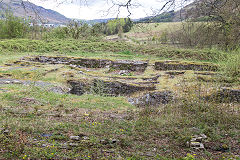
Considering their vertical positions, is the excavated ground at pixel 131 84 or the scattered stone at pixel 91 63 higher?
the scattered stone at pixel 91 63

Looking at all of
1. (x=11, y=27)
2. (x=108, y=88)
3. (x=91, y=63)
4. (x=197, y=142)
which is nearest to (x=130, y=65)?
(x=91, y=63)

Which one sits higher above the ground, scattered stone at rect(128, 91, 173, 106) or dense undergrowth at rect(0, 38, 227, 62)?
→ dense undergrowth at rect(0, 38, 227, 62)

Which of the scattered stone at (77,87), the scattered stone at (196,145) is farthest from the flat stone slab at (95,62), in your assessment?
the scattered stone at (196,145)

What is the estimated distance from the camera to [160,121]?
4160 mm

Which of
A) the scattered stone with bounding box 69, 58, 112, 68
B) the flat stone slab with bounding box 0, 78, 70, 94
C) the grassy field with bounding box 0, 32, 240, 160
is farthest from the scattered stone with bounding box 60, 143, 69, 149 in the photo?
the scattered stone with bounding box 69, 58, 112, 68

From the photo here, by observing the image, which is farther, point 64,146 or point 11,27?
point 11,27

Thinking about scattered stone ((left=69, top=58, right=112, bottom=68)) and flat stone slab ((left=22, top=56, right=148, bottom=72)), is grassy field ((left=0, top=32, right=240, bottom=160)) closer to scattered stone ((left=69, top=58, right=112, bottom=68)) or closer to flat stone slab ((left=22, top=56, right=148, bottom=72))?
flat stone slab ((left=22, top=56, right=148, bottom=72))

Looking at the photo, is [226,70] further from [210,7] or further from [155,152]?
[155,152]

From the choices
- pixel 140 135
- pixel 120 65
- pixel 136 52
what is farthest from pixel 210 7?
A: pixel 136 52

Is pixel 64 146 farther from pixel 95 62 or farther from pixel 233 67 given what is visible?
pixel 95 62

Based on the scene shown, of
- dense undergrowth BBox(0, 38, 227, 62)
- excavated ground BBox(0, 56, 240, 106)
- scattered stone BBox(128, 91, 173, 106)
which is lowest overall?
scattered stone BBox(128, 91, 173, 106)

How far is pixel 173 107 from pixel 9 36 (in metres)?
23.3

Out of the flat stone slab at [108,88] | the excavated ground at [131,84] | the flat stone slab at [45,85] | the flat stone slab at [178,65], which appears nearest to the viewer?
the excavated ground at [131,84]

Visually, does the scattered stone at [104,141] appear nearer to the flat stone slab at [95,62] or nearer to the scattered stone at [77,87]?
the scattered stone at [77,87]
